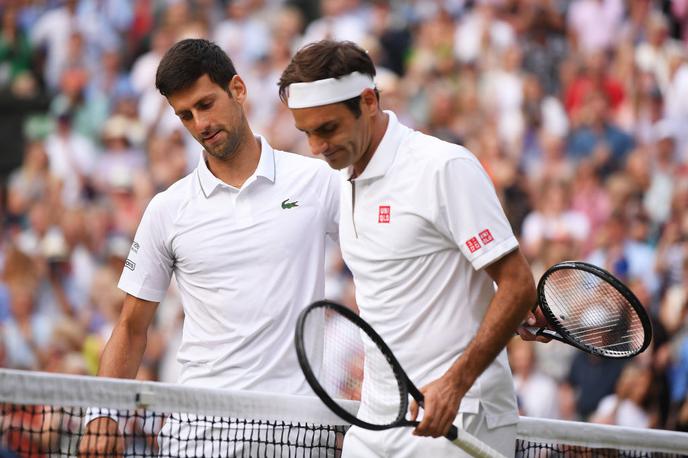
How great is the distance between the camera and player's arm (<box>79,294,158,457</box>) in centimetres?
469

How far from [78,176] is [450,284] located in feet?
29.9

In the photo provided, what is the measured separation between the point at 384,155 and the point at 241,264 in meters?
0.95

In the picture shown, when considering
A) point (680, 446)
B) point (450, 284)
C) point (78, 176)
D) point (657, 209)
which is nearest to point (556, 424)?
point (680, 446)

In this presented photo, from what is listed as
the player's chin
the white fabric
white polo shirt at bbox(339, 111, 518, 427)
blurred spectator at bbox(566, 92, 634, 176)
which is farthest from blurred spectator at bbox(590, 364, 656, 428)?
the player's chin

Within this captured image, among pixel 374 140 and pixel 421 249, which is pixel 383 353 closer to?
pixel 421 249

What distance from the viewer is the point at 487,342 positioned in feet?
12.9

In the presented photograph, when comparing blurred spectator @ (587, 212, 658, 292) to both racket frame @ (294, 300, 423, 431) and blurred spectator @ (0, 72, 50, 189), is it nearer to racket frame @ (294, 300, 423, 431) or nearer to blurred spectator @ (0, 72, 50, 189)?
racket frame @ (294, 300, 423, 431)

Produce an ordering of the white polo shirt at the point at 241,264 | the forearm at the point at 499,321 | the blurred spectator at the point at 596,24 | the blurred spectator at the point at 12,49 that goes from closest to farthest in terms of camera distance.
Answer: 1. the forearm at the point at 499,321
2. the white polo shirt at the point at 241,264
3. the blurred spectator at the point at 596,24
4. the blurred spectator at the point at 12,49

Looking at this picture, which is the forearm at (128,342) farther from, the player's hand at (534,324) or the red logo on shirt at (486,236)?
the red logo on shirt at (486,236)

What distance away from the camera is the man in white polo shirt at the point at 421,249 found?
396cm

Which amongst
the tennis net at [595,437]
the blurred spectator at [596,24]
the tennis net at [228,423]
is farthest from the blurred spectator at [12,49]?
the tennis net at [595,437]

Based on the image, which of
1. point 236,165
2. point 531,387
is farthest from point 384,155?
point 531,387

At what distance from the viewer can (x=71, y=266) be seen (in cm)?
1174

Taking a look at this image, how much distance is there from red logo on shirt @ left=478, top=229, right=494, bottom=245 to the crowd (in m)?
4.66
